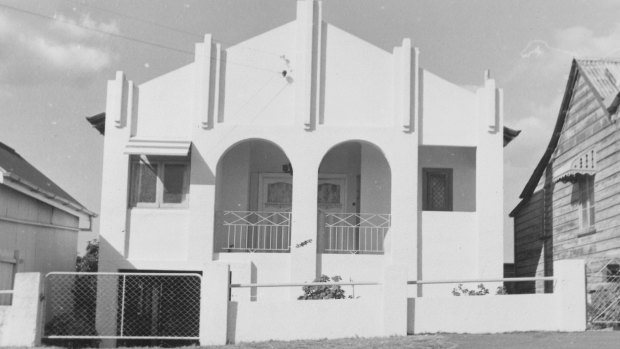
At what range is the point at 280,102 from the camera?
20797mm

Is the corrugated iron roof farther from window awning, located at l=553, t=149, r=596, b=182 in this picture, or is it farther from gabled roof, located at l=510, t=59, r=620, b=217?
window awning, located at l=553, t=149, r=596, b=182

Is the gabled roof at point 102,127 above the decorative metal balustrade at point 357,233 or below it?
above

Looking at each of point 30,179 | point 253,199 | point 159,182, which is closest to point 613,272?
point 253,199

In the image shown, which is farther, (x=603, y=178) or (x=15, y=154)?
(x=15, y=154)

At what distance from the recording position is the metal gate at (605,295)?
674 inches

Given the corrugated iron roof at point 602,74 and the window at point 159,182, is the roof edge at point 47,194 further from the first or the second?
the corrugated iron roof at point 602,74

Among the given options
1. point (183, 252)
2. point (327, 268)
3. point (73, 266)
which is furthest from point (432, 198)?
point (73, 266)

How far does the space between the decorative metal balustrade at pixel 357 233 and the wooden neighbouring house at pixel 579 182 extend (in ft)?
15.2

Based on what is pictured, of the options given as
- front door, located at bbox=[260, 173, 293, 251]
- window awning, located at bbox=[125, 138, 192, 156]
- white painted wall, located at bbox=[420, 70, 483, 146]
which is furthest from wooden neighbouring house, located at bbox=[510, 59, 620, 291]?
window awning, located at bbox=[125, 138, 192, 156]

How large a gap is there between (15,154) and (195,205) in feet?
26.9

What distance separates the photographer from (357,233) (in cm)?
2228

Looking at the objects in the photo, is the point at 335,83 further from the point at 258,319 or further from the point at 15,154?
the point at 15,154

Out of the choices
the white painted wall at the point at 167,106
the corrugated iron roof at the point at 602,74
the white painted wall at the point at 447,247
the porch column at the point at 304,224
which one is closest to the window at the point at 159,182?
the white painted wall at the point at 167,106

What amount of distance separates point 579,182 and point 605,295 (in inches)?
154
